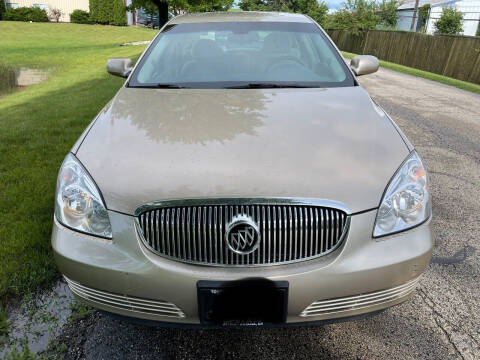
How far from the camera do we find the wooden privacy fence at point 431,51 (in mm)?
13547

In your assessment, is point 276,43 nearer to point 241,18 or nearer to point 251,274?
point 241,18

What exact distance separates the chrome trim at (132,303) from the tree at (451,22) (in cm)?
2901

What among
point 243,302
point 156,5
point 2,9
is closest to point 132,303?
point 243,302

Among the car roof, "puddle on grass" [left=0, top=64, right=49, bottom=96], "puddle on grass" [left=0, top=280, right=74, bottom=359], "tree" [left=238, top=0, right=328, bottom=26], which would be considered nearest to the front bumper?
"puddle on grass" [left=0, top=280, right=74, bottom=359]

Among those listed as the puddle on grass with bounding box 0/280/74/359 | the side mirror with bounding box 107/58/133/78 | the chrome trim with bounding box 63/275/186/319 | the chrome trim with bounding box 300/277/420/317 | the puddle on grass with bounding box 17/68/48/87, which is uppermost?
the side mirror with bounding box 107/58/133/78

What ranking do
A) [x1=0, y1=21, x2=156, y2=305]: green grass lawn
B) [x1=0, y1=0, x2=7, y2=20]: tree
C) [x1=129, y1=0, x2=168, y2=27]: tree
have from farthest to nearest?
[x1=0, y1=0, x2=7, y2=20]: tree
[x1=129, y1=0, x2=168, y2=27]: tree
[x1=0, y1=21, x2=156, y2=305]: green grass lawn

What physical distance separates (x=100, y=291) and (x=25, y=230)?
1545mm

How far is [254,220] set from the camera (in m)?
1.56

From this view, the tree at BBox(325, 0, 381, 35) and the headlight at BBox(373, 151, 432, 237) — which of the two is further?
the tree at BBox(325, 0, 381, 35)

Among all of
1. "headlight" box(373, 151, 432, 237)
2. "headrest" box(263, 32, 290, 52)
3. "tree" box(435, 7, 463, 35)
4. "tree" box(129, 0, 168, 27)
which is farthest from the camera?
"tree" box(435, 7, 463, 35)

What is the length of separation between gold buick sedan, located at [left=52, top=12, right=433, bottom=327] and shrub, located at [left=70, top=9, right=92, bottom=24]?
42828 mm

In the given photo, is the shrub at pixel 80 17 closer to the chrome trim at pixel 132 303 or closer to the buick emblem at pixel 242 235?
the chrome trim at pixel 132 303

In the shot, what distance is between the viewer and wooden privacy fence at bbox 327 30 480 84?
13.5m

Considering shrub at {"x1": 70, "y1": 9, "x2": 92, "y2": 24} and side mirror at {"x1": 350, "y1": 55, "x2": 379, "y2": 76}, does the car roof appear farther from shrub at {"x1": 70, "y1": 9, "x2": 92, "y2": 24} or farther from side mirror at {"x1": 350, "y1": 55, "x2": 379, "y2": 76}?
shrub at {"x1": 70, "y1": 9, "x2": 92, "y2": 24}
